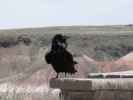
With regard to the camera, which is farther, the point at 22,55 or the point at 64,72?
the point at 22,55

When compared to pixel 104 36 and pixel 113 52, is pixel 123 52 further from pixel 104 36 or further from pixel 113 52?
pixel 104 36

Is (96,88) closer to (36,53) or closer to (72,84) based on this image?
(72,84)

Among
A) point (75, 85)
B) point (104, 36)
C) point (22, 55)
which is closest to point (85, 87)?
point (75, 85)

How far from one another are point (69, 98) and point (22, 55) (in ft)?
120

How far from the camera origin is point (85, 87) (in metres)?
7.34

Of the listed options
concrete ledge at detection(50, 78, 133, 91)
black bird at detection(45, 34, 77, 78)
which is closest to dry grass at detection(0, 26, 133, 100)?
black bird at detection(45, 34, 77, 78)

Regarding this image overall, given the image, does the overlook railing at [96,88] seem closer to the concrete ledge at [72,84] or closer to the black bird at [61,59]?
the concrete ledge at [72,84]

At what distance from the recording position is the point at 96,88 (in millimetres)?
7289

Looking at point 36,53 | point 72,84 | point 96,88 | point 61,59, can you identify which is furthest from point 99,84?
point 36,53

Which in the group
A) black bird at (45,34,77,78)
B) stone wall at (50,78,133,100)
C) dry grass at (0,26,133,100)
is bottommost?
dry grass at (0,26,133,100)

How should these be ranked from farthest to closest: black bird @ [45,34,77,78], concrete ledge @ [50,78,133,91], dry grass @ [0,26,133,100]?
dry grass @ [0,26,133,100] < black bird @ [45,34,77,78] < concrete ledge @ [50,78,133,91]

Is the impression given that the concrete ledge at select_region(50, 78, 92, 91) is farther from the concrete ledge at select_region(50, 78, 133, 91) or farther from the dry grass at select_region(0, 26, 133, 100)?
the dry grass at select_region(0, 26, 133, 100)

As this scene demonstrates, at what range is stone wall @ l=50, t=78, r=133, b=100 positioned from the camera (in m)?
7.23

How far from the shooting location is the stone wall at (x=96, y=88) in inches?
285
